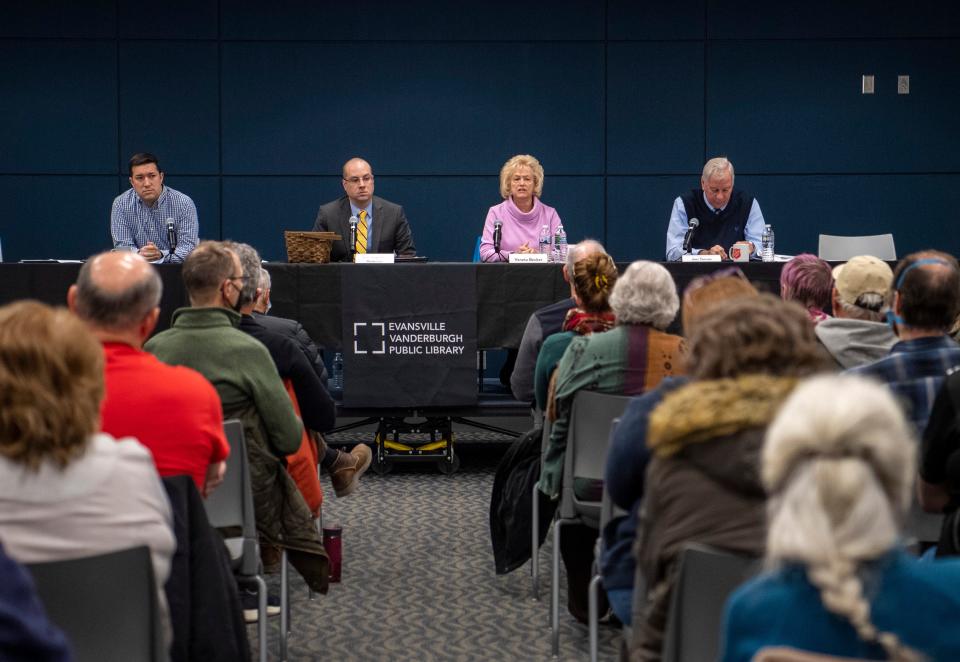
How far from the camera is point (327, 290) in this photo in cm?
561

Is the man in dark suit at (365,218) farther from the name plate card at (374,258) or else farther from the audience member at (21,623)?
the audience member at (21,623)

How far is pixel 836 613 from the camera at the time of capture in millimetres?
1137

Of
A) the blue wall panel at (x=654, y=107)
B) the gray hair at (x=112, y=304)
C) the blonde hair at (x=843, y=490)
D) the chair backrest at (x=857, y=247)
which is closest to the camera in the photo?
the blonde hair at (x=843, y=490)

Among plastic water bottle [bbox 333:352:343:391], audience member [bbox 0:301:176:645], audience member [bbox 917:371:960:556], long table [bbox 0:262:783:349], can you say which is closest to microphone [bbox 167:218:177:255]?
long table [bbox 0:262:783:349]

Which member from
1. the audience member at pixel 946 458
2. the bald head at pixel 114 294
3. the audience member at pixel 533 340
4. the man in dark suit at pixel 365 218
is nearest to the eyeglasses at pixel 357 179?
the man in dark suit at pixel 365 218

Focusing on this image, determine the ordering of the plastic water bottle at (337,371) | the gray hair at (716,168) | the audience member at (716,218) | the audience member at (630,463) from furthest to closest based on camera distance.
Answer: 1. the audience member at (716,218)
2. the gray hair at (716,168)
3. the plastic water bottle at (337,371)
4. the audience member at (630,463)

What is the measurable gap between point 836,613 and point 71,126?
8.03 metres

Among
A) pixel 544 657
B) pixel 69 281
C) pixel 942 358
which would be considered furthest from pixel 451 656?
pixel 69 281

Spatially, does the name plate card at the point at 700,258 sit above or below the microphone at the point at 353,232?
below

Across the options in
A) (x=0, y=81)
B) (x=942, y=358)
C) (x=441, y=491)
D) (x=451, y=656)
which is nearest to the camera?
(x=942, y=358)

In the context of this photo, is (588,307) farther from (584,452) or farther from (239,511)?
(239,511)

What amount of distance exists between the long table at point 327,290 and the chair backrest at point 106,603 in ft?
12.6

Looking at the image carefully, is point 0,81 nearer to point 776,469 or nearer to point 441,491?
point 441,491

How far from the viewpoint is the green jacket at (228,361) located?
283cm
